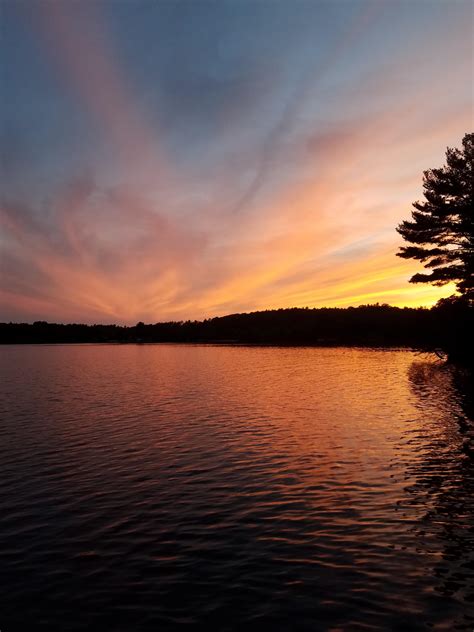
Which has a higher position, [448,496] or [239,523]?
[448,496]

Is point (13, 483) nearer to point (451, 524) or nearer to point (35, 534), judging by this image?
point (35, 534)

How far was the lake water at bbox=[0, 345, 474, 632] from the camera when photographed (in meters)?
10.0

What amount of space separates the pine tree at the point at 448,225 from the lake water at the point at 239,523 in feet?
121

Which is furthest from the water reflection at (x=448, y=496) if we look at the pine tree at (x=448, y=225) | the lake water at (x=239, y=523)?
the pine tree at (x=448, y=225)

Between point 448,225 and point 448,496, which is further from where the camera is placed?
point 448,225

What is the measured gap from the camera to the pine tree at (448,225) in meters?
59.4

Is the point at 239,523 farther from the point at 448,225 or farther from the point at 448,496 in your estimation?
the point at 448,225

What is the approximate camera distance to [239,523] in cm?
1470

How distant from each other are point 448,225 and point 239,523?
6039cm

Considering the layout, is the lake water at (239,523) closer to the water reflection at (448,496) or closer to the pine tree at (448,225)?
the water reflection at (448,496)

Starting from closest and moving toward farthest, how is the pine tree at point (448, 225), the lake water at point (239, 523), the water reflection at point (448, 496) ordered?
the lake water at point (239, 523)
the water reflection at point (448, 496)
the pine tree at point (448, 225)

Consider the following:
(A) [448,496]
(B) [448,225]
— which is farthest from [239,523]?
(B) [448,225]

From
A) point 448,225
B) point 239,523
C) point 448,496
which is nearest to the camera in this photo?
point 239,523

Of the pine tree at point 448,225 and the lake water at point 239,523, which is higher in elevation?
the pine tree at point 448,225
